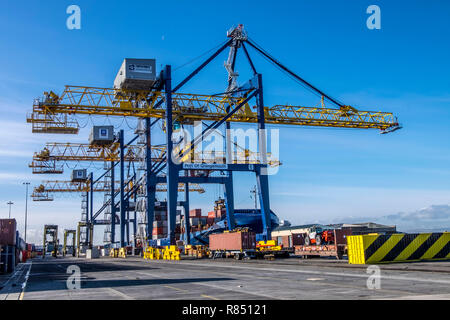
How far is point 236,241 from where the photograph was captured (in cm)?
3850

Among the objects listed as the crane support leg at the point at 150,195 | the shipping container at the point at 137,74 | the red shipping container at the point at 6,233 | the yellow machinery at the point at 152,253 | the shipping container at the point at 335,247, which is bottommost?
the yellow machinery at the point at 152,253

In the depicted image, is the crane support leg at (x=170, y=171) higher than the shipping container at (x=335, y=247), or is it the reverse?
the crane support leg at (x=170, y=171)

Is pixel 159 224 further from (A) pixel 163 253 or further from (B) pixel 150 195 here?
(A) pixel 163 253

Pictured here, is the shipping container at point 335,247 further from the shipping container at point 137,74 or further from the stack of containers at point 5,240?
the shipping container at point 137,74

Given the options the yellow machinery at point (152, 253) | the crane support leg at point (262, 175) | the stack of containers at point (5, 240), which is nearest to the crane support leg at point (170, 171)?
the yellow machinery at point (152, 253)

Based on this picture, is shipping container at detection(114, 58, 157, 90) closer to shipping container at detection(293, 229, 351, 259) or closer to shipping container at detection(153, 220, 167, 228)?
shipping container at detection(293, 229, 351, 259)

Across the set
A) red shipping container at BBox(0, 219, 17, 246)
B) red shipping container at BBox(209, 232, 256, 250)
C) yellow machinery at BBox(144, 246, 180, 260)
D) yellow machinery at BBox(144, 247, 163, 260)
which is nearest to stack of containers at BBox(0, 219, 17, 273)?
red shipping container at BBox(0, 219, 17, 246)

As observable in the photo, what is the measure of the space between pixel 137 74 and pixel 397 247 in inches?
1137

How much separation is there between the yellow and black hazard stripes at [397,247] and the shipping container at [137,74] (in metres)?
26.4

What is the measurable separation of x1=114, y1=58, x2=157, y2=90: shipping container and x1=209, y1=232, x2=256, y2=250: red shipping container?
1674 cm

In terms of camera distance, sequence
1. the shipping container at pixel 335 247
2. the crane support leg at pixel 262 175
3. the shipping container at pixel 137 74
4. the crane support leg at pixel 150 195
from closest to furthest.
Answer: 1. the shipping container at pixel 335 247
2. the shipping container at pixel 137 74
3. the crane support leg at pixel 262 175
4. the crane support leg at pixel 150 195

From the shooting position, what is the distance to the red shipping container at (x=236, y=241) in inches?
1481

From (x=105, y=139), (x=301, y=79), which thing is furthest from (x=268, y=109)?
(x=105, y=139)

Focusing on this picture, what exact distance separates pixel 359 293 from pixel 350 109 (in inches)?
1648
